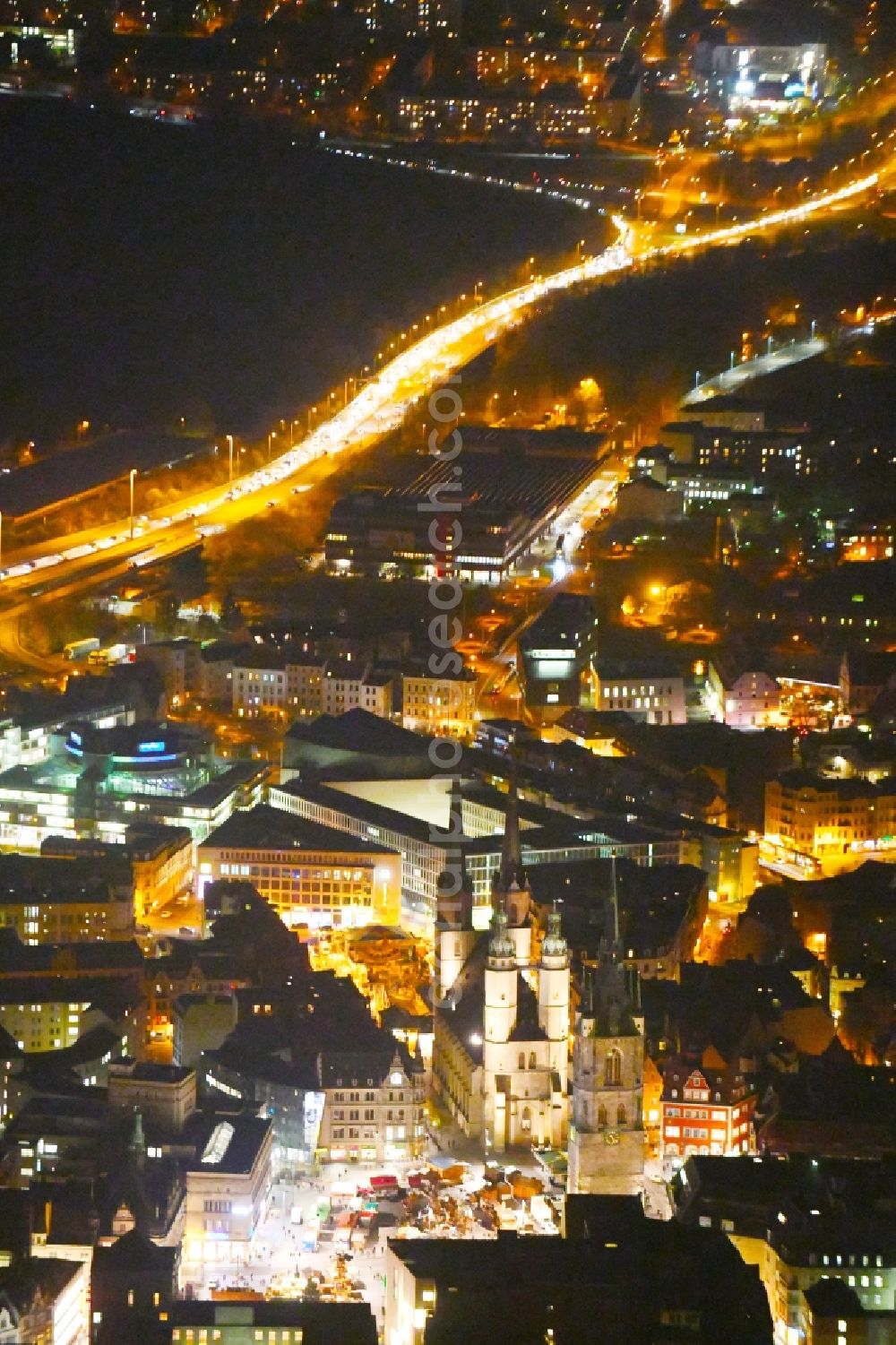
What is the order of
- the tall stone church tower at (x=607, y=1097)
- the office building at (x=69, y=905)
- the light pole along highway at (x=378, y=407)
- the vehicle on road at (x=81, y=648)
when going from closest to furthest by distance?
the tall stone church tower at (x=607, y=1097)
the office building at (x=69, y=905)
the vehicle on road at (x=81, y=648)
the light pole along highway at (x=378, y=407)

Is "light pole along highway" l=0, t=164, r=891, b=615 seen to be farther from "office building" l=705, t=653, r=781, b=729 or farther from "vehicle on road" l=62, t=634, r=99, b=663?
"office building" l=705, t=653, r=781, b=729

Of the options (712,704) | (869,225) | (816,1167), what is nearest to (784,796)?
(712,704)

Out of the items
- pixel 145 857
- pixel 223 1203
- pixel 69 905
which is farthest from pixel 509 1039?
pixel 145 857

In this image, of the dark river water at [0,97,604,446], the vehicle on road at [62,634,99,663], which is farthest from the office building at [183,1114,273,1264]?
→ the dark river water at [0,97,604,446]

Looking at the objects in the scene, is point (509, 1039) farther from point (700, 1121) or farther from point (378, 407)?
point (378, 407)

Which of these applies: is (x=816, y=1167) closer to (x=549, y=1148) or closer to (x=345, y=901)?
(x=549, y=1148)

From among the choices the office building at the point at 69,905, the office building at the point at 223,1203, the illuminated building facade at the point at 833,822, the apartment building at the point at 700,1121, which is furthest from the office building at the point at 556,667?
the office building at the point at 223,1203

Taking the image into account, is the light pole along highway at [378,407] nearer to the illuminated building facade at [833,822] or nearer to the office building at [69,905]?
the illuminated building facade at [833,822]
